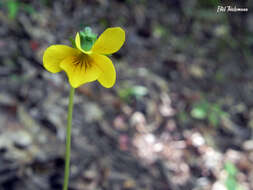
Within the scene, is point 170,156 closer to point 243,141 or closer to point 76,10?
point 243,141

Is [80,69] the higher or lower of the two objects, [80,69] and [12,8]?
the lower

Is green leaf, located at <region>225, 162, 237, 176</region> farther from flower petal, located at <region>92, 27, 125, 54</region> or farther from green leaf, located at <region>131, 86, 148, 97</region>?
flower petal, located at <region>92, 27, 125, 54</region>

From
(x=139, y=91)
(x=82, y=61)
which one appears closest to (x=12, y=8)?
(x=139, y=91)

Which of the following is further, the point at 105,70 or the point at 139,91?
the point at 139,91

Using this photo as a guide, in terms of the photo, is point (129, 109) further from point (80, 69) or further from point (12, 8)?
point (80, 69)

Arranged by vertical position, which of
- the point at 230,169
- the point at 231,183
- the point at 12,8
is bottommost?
the point at 231,183

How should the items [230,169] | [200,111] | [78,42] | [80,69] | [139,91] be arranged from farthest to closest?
[200,111] → [139,91] → [230,169] → [80,69] → [78,42]

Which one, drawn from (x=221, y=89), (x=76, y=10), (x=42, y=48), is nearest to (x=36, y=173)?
(x=42, y=48)

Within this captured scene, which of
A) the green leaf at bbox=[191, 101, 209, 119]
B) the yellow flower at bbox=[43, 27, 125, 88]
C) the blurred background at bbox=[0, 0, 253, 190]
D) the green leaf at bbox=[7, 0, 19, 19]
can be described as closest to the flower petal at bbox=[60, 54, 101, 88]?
the yellow flower at bbox=[43, 27, 125, 88]
